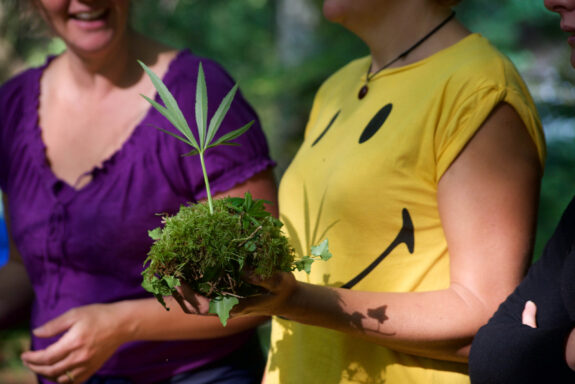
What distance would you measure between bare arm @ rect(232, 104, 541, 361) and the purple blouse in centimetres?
60

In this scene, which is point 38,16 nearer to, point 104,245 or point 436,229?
point 104,245

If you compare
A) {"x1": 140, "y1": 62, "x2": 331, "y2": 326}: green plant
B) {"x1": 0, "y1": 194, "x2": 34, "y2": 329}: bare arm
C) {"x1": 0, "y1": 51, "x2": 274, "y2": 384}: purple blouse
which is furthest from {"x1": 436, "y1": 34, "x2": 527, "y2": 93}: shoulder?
{"x1": 0, "y1": 194, "x2": 34, "y2": 329}: bare arm

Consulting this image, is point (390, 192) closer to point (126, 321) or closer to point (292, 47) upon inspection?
point (126, 321)

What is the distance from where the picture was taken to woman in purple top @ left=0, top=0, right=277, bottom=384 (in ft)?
6.44

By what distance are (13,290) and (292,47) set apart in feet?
19.6

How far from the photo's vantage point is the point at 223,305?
1346 millimetres

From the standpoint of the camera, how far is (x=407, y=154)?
160cm

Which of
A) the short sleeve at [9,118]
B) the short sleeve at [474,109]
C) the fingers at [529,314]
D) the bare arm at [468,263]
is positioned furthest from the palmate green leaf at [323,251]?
the short sleeve at [9,118]

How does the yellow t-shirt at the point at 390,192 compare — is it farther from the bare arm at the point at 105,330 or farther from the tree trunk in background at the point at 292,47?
the tree trunk in background at the point at 292,47

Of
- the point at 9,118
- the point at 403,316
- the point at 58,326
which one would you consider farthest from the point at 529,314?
the point at 9,118

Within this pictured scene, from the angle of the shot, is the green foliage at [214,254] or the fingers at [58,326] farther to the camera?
the fingers at [58,326]

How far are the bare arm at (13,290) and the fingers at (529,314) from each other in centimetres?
187

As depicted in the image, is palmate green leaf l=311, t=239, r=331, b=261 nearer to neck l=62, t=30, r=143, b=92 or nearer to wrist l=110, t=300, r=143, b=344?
wrist l=110, t=300, r=143, b=344

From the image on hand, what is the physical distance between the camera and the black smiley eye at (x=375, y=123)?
5.65 feet
